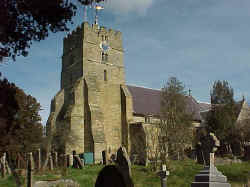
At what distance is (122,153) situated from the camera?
7.39 metres

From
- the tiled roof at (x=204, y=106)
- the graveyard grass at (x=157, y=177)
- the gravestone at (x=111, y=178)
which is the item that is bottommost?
the graveyard grass at (x=157, y=177)

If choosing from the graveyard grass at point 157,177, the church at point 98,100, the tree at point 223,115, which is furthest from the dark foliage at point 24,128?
the tree at point 223,115

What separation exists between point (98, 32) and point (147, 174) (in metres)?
23.1

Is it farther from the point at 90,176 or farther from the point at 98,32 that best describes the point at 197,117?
the point at 90,176

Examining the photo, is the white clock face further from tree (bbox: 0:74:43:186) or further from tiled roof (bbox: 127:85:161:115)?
tree (bbox: 0:74:43:186)

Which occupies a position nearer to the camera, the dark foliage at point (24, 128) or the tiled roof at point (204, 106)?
the dark foliage at point (24, 128)

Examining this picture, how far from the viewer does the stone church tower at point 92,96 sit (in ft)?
96.0

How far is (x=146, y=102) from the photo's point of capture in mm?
36344

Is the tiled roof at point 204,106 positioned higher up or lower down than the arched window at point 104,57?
lower down

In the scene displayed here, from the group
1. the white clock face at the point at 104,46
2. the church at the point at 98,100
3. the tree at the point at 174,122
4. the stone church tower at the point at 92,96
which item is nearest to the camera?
the tree at the point at 174,122

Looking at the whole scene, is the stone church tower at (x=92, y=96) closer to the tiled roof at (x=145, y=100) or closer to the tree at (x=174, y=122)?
the tiled roof at (x=145, y=100)

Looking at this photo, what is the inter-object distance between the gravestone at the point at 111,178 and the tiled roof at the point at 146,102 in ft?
90.4

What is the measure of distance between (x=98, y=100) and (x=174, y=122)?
11.0 meters

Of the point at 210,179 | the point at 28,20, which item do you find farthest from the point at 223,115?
the point at 28,20
